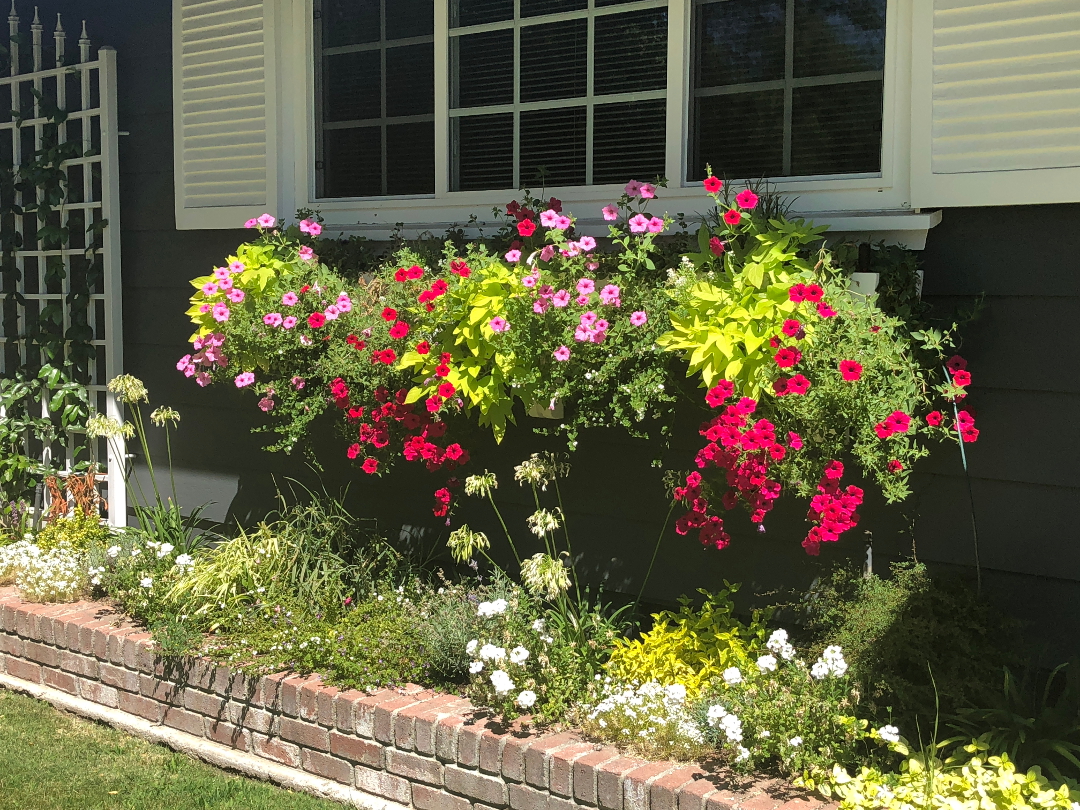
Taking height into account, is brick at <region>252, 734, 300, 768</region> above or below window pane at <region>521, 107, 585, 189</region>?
below

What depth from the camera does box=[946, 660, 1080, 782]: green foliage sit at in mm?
2502

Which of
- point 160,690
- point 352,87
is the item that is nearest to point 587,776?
point 160,690

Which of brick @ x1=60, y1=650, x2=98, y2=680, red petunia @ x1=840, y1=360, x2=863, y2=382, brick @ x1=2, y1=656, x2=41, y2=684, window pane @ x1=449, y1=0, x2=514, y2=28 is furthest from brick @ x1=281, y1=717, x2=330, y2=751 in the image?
window pane @ x1=449, y1=0, x2=514, y2=28

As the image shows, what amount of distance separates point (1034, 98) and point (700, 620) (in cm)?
171

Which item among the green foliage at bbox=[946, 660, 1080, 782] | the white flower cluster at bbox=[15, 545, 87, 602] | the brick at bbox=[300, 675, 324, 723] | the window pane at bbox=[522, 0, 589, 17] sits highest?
the window pane at bbox=[522, 0, 589, 17]

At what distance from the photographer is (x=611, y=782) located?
2641 mm

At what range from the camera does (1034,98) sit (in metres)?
2.70

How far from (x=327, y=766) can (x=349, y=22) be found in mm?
2799

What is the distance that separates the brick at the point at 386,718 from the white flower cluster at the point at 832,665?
3.93ft

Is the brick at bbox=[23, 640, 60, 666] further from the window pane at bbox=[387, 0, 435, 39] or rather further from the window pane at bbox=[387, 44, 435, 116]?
the window pane at bbox=[387, 0, 435, 39]

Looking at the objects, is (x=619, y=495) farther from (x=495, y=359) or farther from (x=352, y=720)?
(x=352, y=720)

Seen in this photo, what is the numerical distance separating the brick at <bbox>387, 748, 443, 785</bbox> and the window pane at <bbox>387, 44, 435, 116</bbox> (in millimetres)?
2334

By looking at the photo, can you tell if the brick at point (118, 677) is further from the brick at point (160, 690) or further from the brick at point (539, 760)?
the brick at point (539, 760)

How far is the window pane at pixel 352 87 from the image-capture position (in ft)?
13.5
